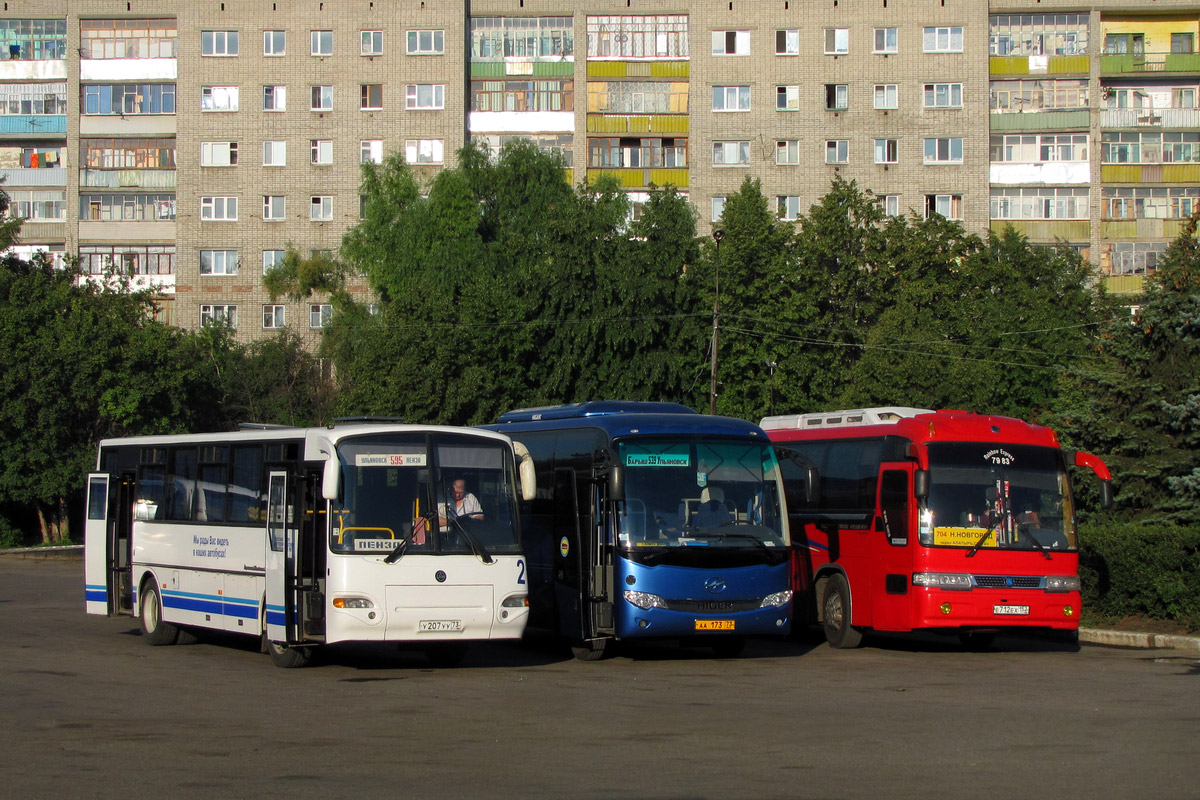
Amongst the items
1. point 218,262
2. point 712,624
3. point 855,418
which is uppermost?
point 218,262

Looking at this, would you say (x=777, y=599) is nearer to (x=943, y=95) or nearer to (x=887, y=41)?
(x=943, y=95)

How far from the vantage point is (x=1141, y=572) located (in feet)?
65.8

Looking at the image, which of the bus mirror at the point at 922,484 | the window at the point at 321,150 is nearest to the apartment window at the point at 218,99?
the window at the point at 321,150

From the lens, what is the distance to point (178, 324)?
65250mm

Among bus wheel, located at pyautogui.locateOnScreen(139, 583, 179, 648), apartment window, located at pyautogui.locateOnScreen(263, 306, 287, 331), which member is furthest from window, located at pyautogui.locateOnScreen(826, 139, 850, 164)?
bus wheel, located at pyautogui.locateOnScreen(139, 583, 179, 648)

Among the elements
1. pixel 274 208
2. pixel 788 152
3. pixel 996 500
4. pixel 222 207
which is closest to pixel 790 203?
pixel 788 152

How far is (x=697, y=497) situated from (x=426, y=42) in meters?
51.0

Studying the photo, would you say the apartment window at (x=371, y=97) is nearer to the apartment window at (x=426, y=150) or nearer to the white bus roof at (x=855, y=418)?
the apartment window at (x=426, y=150)

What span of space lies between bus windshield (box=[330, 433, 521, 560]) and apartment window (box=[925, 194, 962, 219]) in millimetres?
50442

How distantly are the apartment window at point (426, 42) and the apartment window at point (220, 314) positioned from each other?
14.5 metres

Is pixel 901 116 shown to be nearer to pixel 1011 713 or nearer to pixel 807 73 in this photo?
pixel 807 73

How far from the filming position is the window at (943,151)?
63.0 metres

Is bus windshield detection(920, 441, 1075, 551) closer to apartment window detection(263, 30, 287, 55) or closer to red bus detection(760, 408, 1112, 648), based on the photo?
red bus detection(760, 408, 1112, 648)

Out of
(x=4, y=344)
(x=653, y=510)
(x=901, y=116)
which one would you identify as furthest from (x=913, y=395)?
(x=653, y=510)
